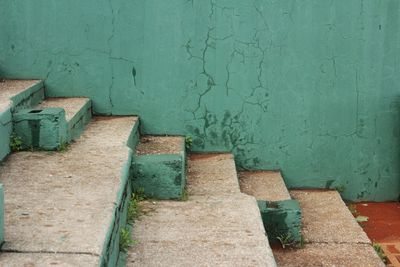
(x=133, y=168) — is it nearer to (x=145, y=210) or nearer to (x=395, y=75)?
(x=145, y=210)

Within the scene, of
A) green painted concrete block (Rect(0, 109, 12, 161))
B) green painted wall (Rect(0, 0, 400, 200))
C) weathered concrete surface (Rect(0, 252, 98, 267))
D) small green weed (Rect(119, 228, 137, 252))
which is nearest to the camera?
weathered concrete surface (Rect(0, 252, 98, 267))

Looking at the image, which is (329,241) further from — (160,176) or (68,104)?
(68,104)

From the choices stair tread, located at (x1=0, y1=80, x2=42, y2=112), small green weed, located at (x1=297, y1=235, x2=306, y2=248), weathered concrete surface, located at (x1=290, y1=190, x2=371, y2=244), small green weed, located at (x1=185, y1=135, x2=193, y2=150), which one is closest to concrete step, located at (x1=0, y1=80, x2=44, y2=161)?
stair tread, located at (x1=0, y1=80, x2=42, y2=112)

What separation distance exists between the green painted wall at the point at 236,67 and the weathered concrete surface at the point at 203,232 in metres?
1.03

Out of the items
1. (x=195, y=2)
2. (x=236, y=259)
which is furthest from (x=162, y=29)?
(x=236, y=259)

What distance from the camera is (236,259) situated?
302cm

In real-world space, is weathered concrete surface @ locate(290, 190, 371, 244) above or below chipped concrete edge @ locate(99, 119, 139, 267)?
below

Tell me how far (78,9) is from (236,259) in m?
3.04

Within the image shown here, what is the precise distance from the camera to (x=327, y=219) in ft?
15.2

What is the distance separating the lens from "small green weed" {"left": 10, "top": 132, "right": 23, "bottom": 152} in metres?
3.81

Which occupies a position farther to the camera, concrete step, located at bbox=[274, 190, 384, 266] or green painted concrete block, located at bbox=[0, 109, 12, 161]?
concrete step, located at bbox=[274, 190, 384, 266]

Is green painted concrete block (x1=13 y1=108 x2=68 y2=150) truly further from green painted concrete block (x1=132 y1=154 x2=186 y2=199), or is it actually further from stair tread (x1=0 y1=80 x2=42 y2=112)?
green painted concrete block (x1=132 y1=154 x2=186 y2=199)

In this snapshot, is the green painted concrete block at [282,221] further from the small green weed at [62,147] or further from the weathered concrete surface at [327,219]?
the small green weed at [62,147]

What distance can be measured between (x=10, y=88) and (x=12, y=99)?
0.53 m
